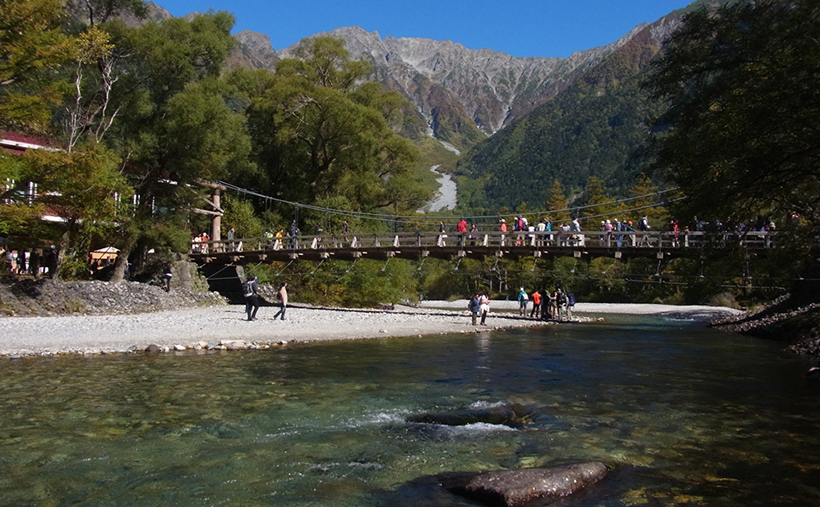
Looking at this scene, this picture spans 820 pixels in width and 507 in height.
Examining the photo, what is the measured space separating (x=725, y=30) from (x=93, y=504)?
1404 centimetres

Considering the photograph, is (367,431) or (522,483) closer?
(522,483)

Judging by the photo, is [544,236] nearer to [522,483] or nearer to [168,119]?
[168,119]

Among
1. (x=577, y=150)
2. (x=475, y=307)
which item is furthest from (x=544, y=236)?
(x=577, y=150)

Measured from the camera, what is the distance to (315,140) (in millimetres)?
33469

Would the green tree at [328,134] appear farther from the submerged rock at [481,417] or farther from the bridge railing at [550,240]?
the submerged rock at [481,417]

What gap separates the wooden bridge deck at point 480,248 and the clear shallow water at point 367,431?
11869 millimetres

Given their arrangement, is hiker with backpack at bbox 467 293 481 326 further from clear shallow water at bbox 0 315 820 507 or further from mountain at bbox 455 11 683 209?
mountain at bbox 455 11 683 209

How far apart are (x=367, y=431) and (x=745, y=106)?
24.3 ft

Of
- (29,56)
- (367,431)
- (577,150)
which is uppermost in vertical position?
(577,150)

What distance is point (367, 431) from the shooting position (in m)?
6.55

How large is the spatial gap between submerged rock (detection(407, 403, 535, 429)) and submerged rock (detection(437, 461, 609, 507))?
5.84 ft

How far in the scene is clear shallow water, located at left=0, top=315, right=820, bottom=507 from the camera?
482 centimetres

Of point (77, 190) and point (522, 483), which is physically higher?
point (77, 190)

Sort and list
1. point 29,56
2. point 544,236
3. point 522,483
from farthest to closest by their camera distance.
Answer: point 544,236 < point 29,56 < point 522,483
